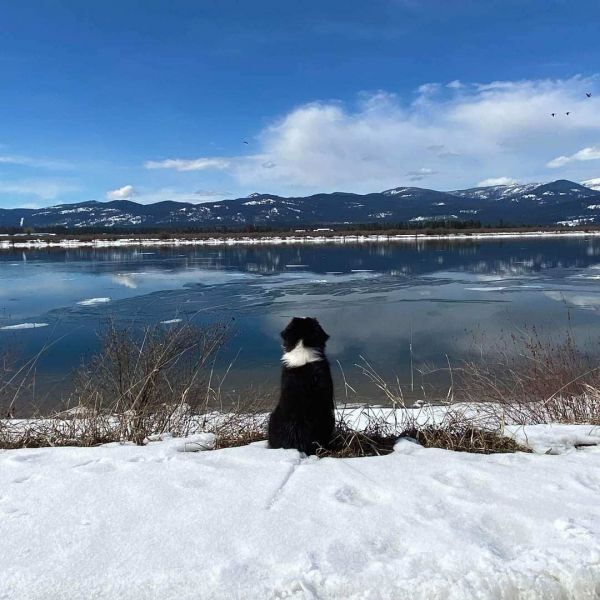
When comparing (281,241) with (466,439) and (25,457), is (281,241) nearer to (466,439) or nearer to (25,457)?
(466,439)

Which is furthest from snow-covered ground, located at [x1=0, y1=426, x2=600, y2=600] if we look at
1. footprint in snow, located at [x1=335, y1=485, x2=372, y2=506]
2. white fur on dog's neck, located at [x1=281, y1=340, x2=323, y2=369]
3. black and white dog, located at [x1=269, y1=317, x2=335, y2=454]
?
white fur on dog's neck, located at [x1=281, y1=340, x2=323, y2=369]

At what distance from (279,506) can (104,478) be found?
1.17 meters

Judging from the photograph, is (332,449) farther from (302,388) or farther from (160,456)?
(160,456)

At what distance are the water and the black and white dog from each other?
12.3ft

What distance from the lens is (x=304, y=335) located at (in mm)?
4098

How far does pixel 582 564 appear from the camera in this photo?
94.3 inches

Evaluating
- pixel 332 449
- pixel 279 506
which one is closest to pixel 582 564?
pixel 279 506

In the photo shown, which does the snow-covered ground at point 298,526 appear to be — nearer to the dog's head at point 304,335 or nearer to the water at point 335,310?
the dog's head at point 304,335

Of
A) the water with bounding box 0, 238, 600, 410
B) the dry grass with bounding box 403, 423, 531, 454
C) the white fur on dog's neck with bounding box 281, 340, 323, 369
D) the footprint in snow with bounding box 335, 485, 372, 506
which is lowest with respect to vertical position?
the water with bounding box 0, 238, 600, 410

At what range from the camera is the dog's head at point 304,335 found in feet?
13.4

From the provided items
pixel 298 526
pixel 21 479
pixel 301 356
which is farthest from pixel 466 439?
pixel 21 479

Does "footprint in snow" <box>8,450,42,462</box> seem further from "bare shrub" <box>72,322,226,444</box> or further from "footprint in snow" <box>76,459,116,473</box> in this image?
"bare shrub" <box>72,322,226,444</box>

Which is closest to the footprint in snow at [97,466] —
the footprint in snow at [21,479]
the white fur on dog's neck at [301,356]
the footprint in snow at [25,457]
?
the footprint in snow at [21,479]

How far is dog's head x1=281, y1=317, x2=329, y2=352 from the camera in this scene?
161 inches
